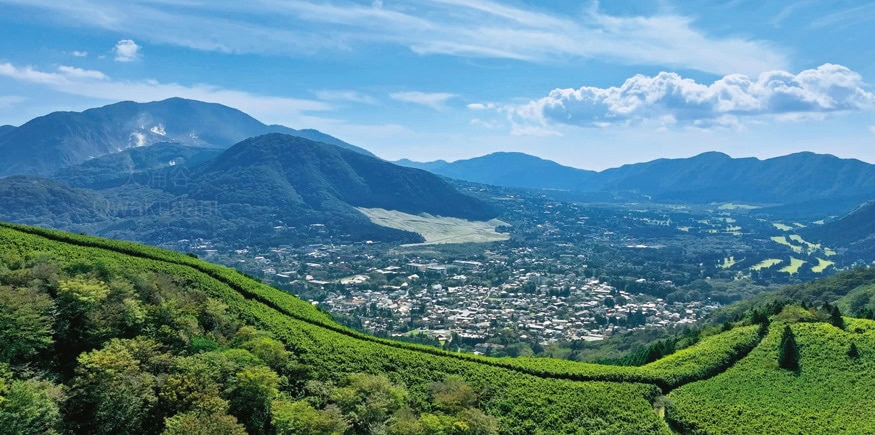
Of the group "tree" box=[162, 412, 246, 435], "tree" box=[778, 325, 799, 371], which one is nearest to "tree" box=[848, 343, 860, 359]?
"tree" box=[778, 325, 799, 371]

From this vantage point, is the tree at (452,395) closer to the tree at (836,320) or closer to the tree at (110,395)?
the tree at (110,395)

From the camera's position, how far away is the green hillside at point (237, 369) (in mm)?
28297

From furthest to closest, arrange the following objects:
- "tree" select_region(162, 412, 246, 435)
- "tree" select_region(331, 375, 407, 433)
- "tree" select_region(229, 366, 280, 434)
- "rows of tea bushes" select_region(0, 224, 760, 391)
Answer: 1. "rows of tea bushes" select_region(0, 224, 760, 391)
2. "tree" select_region(331, 375, 407, 433)
3. "tree" select_region(229, 366, 280, 434)
4. "tree" select_region(162, 412, 246, 435)

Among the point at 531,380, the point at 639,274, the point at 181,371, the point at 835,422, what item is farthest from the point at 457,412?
the point at 639,274

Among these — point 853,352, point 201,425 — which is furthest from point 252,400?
point 853,352

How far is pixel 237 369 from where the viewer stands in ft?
109

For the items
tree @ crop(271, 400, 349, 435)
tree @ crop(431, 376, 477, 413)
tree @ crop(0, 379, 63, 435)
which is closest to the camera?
tree @ crop(0, 379, 63, 435)

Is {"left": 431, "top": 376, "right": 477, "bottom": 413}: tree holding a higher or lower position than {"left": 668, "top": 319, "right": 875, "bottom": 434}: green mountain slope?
higher

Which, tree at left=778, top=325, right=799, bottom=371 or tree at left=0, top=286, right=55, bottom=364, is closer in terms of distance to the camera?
tree at left=0, top=286, right=55, bottom=364

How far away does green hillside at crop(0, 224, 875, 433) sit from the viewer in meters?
28.3

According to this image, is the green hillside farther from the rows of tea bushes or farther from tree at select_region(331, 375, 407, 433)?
the rows of tea bushes

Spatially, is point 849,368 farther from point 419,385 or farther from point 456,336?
point 456,336

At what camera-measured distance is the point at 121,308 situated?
3425cm

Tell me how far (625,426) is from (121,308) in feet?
107
